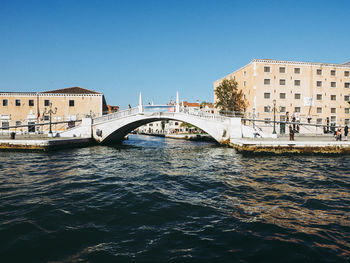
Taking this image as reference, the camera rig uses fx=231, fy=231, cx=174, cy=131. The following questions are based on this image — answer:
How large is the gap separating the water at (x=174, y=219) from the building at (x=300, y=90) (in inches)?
983

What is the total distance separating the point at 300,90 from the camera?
105 ft

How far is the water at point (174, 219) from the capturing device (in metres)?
3.31

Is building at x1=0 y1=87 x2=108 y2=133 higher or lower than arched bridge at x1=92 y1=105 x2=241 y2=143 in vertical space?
higher

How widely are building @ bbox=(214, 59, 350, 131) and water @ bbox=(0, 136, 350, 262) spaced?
24976mm

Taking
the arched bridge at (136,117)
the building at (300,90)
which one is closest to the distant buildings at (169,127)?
the building at (300,90)

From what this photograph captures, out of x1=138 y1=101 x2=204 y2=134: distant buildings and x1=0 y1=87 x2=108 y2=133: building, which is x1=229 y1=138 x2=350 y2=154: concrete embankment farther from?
x1=138 y1=101 x2=204 y2=134: distant buildings

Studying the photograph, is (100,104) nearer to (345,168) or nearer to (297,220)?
(345,168)

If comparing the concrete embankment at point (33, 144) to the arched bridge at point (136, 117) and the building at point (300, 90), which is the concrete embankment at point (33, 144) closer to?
the arched bridge at point (136, 117)

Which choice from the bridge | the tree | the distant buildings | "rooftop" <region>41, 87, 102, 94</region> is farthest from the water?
the distant buildings

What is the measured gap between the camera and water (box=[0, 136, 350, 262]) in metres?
3.31

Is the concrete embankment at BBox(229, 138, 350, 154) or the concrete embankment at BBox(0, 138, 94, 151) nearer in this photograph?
the concrete embankment at BBox(229, 138, 350, 154)

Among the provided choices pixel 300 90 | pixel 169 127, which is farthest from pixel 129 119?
pixel 169 127

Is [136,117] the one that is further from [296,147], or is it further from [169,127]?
[169,127]

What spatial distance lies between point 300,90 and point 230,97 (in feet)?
31.4
